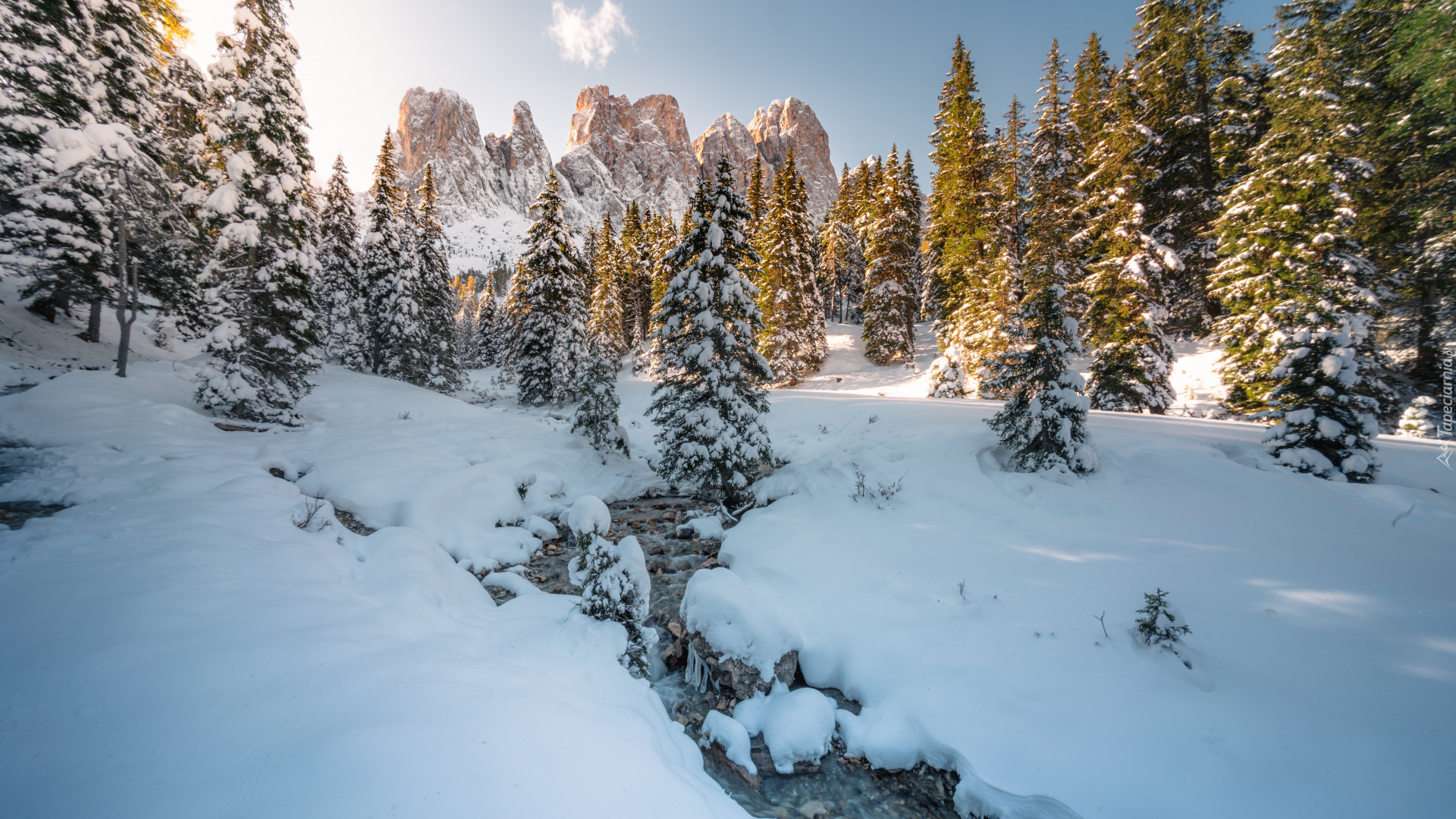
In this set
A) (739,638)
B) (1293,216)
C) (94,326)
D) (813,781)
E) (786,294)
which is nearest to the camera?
(813,781)

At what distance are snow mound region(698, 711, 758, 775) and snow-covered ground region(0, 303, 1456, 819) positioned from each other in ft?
1.41

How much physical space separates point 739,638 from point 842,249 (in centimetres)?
4095

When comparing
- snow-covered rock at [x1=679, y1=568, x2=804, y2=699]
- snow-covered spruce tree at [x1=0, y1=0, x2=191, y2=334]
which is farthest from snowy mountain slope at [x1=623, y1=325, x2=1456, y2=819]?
snow-covered spruce tree at [x1=0, y1=0, x2=191, y2=334]

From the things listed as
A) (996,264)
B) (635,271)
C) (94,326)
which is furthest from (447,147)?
(996,264)

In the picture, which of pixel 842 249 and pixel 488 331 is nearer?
pixel 842 249

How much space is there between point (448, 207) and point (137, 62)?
630ft

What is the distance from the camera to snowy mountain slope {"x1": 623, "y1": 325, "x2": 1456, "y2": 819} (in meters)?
4.33

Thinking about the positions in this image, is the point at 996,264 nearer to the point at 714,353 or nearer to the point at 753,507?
the point at 714,353

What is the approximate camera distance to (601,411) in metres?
14.9

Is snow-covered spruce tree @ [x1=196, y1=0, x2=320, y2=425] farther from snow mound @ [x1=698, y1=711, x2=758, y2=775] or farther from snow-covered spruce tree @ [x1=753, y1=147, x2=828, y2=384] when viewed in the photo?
snow-covered spruce tree @ [x1=753, y1=147, x2=828, y2=384]

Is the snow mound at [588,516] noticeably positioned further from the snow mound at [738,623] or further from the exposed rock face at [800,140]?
the exposed rock face at [800,140]

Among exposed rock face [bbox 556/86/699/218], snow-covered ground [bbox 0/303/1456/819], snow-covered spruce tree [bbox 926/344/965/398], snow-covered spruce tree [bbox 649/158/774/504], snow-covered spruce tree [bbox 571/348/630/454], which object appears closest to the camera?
snow-covered ground [bbox 0/303/1456/819]

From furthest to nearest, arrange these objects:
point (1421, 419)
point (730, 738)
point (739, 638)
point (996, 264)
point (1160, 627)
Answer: point (996, 264) → point (1421, 419) → point (739, 638) → point (1160, 627) → point (730, 738)

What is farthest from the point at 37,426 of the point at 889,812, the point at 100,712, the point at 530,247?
the point at 530,247
